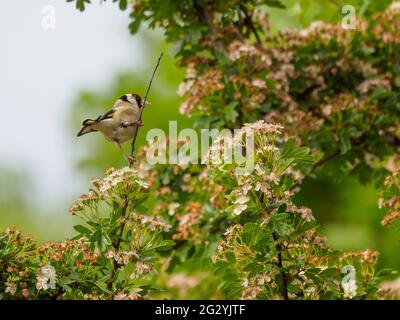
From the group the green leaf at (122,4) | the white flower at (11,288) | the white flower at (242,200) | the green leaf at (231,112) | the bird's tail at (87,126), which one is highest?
the green leaf at (122,4)

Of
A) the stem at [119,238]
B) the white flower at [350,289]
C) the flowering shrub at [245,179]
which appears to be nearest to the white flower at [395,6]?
the flowering shrub at [245,179]

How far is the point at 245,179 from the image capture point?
11.3ft

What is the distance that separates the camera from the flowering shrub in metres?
3.53

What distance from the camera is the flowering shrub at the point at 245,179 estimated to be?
3529mm

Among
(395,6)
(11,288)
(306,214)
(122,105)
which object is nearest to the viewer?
(11,288)

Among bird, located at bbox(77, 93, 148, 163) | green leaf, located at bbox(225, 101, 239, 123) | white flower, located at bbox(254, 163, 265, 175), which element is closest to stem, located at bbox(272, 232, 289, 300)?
white flower, located at bbox(254, 163, 265, 175)

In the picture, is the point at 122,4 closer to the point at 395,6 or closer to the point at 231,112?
the point at 231,112

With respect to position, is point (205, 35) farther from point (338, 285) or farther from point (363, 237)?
point (363, 237)

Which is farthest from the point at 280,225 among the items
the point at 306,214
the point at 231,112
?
the point at 231,112

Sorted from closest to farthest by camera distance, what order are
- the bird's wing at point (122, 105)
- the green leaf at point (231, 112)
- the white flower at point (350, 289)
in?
the white flower at point (350, 289), the bird's wing at point (122, 105), the green leaf at point (231, 112)

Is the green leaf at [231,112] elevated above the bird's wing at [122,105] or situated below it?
above

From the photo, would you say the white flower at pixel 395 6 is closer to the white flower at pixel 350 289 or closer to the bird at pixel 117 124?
the bird at pixel 117 124

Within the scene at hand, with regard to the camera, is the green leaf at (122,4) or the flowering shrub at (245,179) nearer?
the flowering shrub at (245,179)
